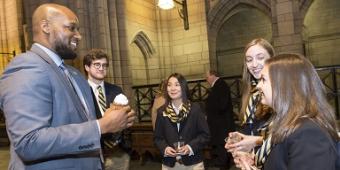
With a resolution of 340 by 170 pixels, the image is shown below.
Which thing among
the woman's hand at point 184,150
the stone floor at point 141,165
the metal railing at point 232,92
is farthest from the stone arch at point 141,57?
the woman's hand at point 184,150

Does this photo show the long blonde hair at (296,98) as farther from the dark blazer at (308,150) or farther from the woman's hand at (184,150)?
the woman's hand at (184,150)

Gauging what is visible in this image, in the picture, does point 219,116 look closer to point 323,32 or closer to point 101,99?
point 101,99

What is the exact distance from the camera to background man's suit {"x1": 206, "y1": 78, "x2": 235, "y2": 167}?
5.82m

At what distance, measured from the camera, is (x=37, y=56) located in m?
1.69

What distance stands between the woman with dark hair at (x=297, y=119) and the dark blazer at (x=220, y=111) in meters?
4.22

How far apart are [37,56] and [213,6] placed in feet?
32.8

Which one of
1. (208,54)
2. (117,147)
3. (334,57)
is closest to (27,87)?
(117,147)

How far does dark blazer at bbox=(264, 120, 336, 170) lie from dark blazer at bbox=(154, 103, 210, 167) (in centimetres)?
187

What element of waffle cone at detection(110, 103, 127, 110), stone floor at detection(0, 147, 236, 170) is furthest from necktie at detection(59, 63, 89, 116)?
stone floor at detection(0, 147, 236, 170)

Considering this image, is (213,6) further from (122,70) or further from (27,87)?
(27,87)

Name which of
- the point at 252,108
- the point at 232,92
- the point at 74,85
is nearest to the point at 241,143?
the point at 252,108

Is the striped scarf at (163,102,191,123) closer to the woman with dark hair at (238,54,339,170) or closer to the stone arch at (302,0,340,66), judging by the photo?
the woman with dark hair at (238,54,339,170)

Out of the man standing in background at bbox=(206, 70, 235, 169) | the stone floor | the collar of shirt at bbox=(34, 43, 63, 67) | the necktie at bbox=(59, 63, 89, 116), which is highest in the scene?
the collar of shirt at bbox=(34, 43, 63, 67)

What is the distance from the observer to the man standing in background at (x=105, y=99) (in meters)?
2.94
